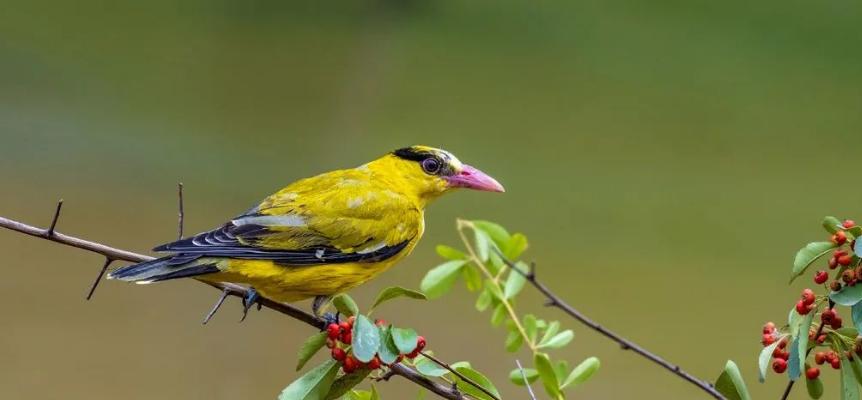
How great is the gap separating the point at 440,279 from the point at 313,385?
43 cm

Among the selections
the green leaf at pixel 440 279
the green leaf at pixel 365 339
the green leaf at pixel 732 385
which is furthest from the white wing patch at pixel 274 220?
the green leaf at pixel 732 385

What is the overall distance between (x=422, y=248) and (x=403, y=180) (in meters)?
1.13

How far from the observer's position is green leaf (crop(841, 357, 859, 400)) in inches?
42.8

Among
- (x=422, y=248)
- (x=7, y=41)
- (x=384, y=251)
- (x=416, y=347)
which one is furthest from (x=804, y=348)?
(x=7, y=41)

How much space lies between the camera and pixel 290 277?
4.84 ft

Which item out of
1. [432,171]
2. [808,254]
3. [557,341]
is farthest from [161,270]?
[808,254]

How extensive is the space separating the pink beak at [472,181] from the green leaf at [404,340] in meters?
0.69

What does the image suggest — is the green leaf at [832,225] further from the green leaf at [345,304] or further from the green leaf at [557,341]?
the green leaf at [345,304]

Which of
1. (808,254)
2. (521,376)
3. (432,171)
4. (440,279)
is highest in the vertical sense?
(808,254)

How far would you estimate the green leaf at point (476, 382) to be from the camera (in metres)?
1.22

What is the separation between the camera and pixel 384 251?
63.4 inches

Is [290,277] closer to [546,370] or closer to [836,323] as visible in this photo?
[546,370]

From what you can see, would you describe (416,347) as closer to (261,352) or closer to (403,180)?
(403,180)

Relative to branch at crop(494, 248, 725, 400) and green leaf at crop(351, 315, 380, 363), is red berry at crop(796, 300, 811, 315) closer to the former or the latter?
branch at crop(494, 248, 725, 400)
